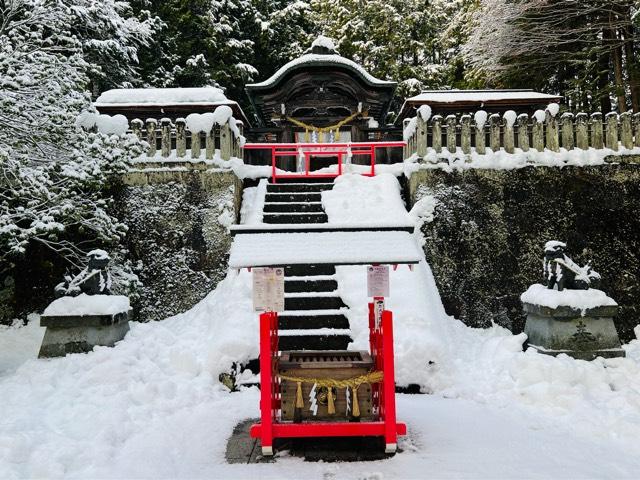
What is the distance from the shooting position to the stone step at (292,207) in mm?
10219

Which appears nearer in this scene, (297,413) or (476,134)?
(297,413)

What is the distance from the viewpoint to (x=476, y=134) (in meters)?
10.2

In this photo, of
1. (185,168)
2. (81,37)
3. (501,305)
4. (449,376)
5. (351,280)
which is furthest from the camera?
(81,37)

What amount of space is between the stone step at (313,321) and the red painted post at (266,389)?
2.80 meters

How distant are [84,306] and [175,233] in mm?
2539

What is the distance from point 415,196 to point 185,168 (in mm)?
4996

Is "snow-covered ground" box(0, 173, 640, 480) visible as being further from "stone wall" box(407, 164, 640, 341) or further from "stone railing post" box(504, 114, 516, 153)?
"stone railing post" box(504, 114, 516, 153)

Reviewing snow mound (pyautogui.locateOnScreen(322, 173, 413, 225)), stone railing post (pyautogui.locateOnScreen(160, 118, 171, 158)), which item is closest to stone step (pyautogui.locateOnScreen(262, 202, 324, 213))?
snow mound (pyautogui.locateOnScreen(322, 173, 413, 225))

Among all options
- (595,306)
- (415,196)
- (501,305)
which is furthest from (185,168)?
(595,306)

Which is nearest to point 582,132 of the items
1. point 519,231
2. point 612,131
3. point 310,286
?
point 612,131

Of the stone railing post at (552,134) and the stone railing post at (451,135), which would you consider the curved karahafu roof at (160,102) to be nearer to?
the stone railing post at (451,135)

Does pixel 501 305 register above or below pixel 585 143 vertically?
below

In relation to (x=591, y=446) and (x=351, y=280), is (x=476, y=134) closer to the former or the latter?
(x=351, y=280)

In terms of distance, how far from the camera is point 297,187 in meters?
11.2
